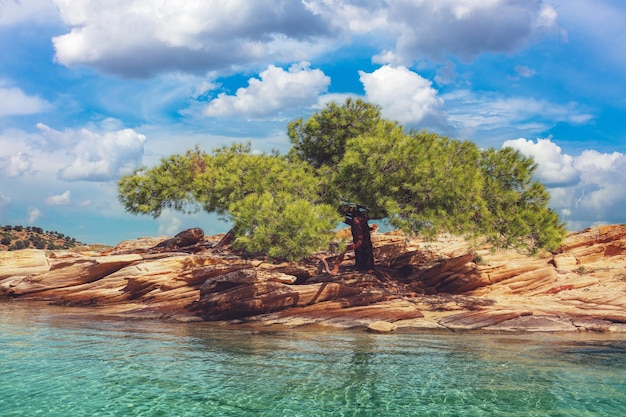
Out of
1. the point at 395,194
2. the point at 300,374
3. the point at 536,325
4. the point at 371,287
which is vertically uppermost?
the point at 395,194

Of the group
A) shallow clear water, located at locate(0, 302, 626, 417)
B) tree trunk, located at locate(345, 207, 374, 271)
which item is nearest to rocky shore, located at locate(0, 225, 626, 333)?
tree trunk, located at locate(345, 207, 374, 271)

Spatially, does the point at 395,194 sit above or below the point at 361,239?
above

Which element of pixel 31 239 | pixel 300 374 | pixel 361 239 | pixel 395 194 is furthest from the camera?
pixel 31 239

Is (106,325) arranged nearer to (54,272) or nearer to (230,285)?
(230,285)

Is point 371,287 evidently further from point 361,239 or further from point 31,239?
point 31,239

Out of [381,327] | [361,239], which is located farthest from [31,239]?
[381,327]

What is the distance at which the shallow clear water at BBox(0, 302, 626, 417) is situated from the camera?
14078 mm

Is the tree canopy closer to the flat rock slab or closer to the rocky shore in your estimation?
the rocky shore

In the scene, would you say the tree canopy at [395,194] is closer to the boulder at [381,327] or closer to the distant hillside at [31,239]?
the boulder at [381,327]

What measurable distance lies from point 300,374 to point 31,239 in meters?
100

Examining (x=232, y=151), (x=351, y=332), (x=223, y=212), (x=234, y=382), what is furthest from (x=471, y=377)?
(x=232, y=151)

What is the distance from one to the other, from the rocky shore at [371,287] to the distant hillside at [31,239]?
56.7m

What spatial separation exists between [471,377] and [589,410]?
3.95 meters

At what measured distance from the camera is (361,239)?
39.1 m
